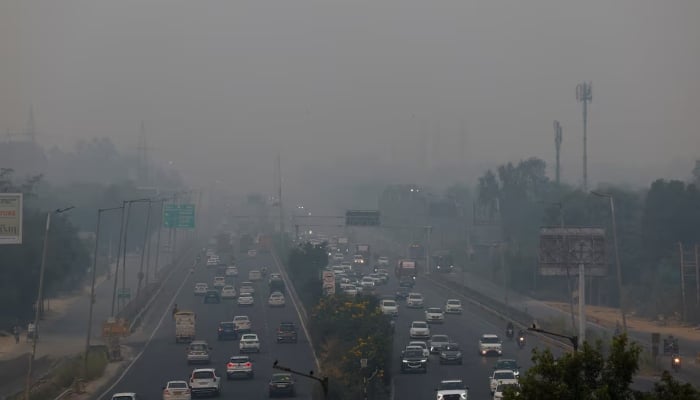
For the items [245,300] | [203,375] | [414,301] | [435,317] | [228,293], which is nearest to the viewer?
[203,375]

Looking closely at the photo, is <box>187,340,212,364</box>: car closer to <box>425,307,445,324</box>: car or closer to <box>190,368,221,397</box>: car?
<box>190,368,221,397</box>: car

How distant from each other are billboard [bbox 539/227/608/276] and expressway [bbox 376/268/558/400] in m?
5.08

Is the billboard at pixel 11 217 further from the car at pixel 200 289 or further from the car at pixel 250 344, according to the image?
the car at pixel 200 289

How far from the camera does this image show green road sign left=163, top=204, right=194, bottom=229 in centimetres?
11250

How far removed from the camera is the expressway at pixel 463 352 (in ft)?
163

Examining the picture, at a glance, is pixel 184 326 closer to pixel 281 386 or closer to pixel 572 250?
pixel 572 250

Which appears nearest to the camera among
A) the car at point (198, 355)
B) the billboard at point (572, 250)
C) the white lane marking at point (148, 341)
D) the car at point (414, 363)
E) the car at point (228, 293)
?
the white lane marking at point (148, 341)

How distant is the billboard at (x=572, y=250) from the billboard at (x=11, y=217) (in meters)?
30.0

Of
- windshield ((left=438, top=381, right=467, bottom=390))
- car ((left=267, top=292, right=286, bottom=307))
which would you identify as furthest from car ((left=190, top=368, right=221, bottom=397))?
car ((left=267, top=292, right=286, bottom=307))

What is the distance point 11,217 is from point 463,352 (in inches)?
A: 1018

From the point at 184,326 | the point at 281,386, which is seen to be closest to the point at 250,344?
the point at 184,326

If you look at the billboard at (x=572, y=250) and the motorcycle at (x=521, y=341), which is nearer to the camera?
the motorcycle at (x=521, y=341)

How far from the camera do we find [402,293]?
103188 mm

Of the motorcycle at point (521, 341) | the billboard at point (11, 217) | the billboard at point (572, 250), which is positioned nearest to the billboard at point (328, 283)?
the billboard at point (572, 250)
